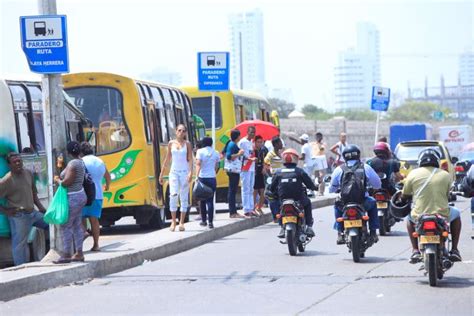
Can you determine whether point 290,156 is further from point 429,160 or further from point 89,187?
point 429,160

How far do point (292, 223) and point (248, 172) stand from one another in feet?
21.4

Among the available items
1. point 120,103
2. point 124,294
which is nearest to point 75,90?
point 120,103

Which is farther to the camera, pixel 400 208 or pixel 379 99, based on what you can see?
pixel 379 99

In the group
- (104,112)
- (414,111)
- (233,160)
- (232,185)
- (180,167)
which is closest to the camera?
(180,167)

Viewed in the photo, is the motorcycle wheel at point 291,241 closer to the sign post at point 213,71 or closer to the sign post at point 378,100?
the sign post at point 213,71

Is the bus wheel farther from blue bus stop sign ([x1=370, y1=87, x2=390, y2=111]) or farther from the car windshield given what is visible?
blue bus stop sign ([x1=370, y1=87, x2=390, y2=111])

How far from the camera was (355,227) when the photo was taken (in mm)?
15250

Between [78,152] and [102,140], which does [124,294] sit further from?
→ [102,140]

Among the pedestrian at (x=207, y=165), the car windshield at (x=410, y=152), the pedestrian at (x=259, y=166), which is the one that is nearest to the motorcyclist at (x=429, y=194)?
the pedestrian at (x=207, y=165)

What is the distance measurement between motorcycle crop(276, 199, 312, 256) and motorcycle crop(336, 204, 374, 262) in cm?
Answer: 115

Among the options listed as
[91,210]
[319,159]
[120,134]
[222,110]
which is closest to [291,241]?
[91,210]

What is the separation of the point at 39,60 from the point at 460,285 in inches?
241

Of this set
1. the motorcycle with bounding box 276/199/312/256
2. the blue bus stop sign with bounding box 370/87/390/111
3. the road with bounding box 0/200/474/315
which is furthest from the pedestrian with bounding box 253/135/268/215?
the blue bus stop sign with bounding box 370/87/390/111

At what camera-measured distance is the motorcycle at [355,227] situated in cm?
1527
